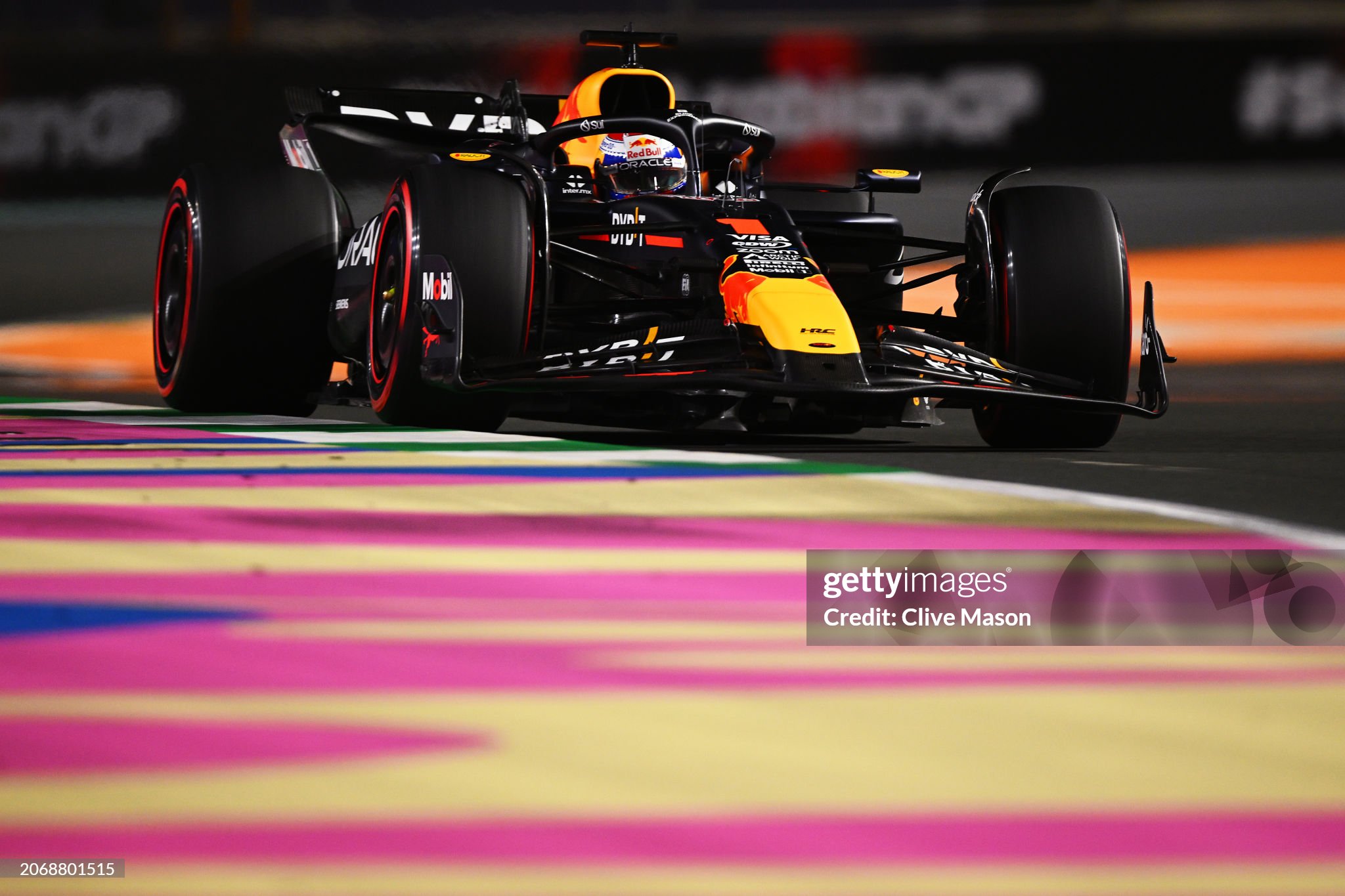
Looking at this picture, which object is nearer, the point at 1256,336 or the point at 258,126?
the point at 1256,336

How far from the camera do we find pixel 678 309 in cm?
708

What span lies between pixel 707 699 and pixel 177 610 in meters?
1.09

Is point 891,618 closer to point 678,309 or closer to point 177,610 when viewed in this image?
point 177,610

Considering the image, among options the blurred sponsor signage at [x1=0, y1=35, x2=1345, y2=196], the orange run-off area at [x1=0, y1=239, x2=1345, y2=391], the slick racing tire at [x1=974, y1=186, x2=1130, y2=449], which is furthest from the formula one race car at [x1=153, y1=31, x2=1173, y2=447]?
the blurred sponsor signage at [x1=0, y1=35, x2=1345, y2=196]

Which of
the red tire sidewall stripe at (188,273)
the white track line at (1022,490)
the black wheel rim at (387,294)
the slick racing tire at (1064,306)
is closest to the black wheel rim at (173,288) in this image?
the red tire sidewall stripe at (188,273)

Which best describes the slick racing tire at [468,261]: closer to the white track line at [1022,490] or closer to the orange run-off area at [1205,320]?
the white track line at [1022,490]

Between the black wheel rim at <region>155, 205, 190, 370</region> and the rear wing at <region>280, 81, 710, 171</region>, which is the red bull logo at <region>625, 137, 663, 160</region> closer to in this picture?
the rear wing at <region>280, 81, 710, 171</region>

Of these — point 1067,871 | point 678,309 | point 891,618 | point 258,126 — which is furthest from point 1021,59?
point 1067,871

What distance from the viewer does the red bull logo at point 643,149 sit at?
7859mm

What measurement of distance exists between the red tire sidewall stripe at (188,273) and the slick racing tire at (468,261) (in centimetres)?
154

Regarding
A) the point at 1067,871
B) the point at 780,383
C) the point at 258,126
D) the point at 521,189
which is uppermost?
the point at 258,126

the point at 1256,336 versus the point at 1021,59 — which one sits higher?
the point at 1021,59

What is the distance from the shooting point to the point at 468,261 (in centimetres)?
664

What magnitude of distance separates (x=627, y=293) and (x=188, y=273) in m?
1.99
